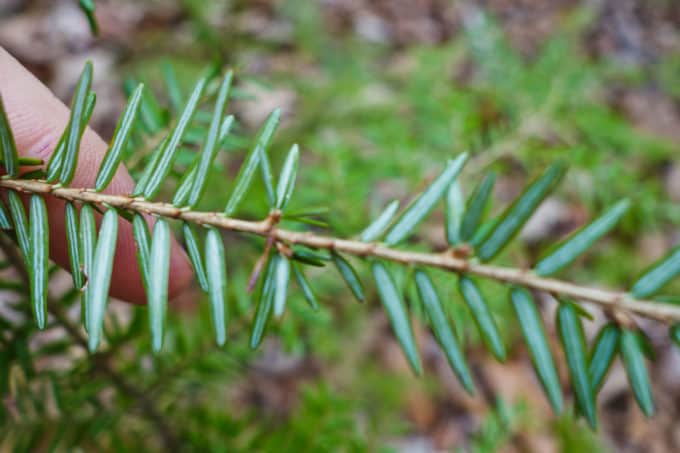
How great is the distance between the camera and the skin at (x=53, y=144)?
0.55m

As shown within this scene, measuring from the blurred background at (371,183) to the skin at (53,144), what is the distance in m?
0.13

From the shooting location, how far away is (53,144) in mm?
573

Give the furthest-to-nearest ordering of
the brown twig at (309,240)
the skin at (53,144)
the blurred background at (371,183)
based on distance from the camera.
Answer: the blurred background at (371,183) → the skin at (53,144) → the brown twig at (309,240)

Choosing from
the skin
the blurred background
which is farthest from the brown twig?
the blurred background

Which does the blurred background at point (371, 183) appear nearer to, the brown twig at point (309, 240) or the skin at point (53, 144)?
the skin at point (53, 144)

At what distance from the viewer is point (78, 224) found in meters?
0.50

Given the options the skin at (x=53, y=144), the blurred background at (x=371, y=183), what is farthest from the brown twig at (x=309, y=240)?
the blurred background at (x=371, y=183)

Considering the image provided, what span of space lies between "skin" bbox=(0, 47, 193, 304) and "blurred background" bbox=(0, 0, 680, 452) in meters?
0.13

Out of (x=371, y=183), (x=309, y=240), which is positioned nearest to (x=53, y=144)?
(x=309, y=240)

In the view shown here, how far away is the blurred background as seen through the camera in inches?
38.5

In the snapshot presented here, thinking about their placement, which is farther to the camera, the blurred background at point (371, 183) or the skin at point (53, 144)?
the blurred background at point (371, 183)

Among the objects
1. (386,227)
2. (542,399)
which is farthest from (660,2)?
(386,227)

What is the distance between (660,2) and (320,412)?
3882 millimetres

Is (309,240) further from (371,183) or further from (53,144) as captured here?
(371,183)
